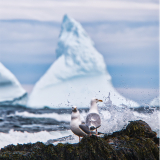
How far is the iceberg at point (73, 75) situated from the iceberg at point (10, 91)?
92 centimetres

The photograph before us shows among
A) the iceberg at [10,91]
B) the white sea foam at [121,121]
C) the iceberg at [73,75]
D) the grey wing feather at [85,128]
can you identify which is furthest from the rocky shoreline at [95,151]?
the iceberg at [10,91]

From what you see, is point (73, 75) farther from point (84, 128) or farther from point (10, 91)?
point (84, 128)

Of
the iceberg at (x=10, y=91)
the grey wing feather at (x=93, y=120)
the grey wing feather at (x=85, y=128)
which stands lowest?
the grey wing feather at (x=85, y=128)

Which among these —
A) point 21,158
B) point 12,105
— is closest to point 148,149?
point 21,158

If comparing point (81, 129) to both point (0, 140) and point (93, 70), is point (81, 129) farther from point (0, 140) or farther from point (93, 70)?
point (93, 70)

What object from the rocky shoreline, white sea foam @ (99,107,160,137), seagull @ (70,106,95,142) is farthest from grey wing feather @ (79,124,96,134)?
white sea foam @ (99,107,160,137)

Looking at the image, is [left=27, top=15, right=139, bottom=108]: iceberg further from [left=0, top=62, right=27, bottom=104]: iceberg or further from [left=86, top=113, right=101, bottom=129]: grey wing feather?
[left=86, top=113, right=101, bottom=129]: grey wing feather

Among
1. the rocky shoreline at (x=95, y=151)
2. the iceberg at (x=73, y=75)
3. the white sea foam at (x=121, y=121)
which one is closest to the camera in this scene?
the rocky shoreline at (x=95, y=151)

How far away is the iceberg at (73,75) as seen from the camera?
16.4 m

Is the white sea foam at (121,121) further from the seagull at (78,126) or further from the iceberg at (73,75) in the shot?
the iceberg at (73,75)

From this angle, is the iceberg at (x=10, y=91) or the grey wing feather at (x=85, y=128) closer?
the grey wing feather at (x=85, y=128)

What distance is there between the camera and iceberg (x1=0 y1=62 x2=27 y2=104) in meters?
16.1

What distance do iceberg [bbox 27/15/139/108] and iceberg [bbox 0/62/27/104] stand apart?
3.02 feet

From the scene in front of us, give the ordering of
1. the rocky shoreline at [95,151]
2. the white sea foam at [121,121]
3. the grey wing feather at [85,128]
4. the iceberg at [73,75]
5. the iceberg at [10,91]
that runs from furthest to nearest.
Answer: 1. the iceberg at [73,75]
2. the iceberg at [10,91]
3. the white sea foam at [121,121]
4. the grey wing feather at [85,128]
5. the rocky shoreline at [95,151]
